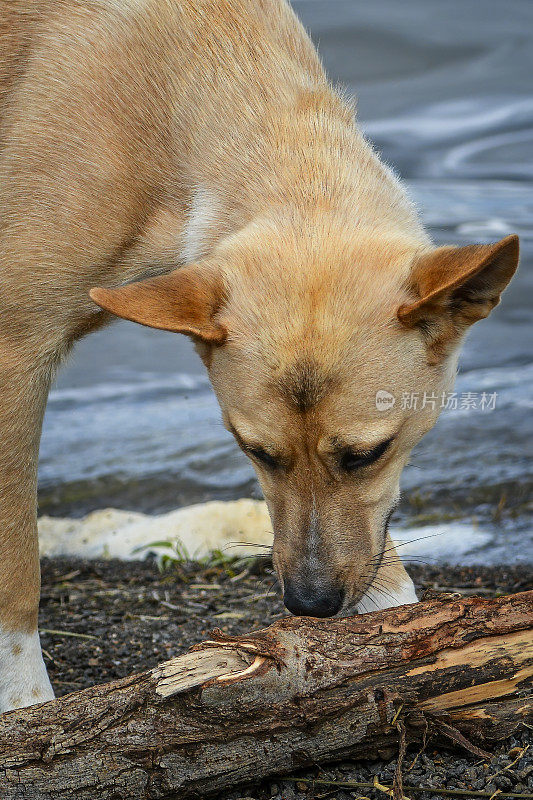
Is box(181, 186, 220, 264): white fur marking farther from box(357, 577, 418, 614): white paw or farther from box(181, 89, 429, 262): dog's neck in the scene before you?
box(357, 577, 418, 614): white paw

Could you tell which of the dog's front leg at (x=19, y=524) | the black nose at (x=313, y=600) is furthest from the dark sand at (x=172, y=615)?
the black nose at (x=313, y=600)

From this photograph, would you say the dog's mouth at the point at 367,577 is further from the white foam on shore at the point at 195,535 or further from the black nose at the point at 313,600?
the white foam on shore at the point at 195,535

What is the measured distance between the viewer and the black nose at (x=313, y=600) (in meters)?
3.12

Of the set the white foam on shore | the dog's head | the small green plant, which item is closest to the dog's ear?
the dog's head

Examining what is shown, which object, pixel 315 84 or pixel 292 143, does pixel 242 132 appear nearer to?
pixel 292 143

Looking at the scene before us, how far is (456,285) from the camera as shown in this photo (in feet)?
9.60

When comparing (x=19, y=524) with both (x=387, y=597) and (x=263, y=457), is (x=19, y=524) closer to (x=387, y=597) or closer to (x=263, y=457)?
(x=263, y=457)

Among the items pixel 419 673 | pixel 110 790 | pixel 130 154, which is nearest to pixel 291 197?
pixel 130 154

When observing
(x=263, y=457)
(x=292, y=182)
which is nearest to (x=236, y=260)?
(x=292, y=182)

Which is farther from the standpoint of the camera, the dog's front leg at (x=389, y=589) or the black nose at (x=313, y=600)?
the dog's front leg at (x=389, y=589)

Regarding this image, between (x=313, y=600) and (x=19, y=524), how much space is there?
4.30 ft

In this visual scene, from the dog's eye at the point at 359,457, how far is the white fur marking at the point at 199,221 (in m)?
1.02

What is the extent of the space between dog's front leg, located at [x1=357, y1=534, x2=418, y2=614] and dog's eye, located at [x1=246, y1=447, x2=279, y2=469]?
0.70 metres

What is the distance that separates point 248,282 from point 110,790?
1638mm
